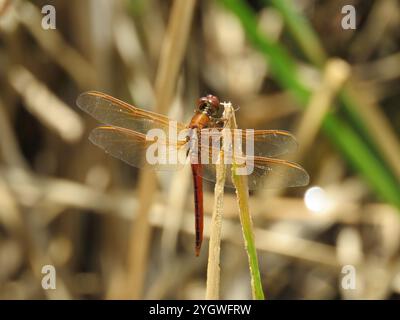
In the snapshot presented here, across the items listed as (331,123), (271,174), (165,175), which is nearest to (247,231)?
(271,174)

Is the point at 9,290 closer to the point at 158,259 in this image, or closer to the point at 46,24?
the point at 158,259

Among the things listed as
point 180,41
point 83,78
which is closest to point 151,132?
point 180,41

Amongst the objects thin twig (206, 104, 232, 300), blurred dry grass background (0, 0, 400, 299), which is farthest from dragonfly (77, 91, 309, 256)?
blurred dry grass background (0, 0, 400, 299)

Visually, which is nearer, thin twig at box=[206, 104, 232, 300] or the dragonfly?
thin twig at box=[206, 104, 232, 300]

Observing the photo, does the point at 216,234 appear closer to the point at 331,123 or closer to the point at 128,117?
the point at 128,117

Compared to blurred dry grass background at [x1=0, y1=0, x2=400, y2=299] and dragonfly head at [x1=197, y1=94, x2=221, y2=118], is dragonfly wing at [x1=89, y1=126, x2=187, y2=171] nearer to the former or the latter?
dragonfly head at [x1=197, y1=94, x2=221, y2=118]

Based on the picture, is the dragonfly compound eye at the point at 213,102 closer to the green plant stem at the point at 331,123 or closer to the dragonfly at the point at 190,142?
the dragonfly at the point at 190,142
